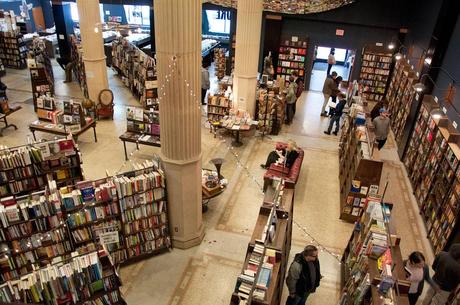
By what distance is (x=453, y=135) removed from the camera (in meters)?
8.41

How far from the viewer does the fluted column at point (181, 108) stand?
5.93 m

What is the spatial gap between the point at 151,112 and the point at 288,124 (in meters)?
5.71

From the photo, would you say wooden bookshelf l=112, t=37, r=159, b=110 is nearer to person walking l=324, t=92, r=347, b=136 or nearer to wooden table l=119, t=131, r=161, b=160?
wooden table l=119, t=131, r=161, b=160

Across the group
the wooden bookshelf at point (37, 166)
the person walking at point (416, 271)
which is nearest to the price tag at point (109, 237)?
the wooden bookshelf at point (37, 166)

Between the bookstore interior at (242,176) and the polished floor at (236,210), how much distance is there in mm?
41

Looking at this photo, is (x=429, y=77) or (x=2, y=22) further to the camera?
(x=2, y=22)

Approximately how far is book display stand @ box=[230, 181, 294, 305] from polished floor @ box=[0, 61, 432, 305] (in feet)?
4.97

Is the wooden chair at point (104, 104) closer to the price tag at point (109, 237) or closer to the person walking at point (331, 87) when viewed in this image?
the price tag at point (109, 237)

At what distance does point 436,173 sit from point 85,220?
7866mm

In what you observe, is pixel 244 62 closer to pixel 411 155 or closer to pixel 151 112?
pixel 151 112

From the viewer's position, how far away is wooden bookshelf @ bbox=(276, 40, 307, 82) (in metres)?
17.3

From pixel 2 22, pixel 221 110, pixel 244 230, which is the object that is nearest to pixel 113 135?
pixel 221 110

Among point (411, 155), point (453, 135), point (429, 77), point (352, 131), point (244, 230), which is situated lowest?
point (244, 230)

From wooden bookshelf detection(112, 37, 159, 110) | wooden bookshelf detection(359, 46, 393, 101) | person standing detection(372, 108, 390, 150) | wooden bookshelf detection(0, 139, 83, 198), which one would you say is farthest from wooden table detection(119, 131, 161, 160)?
wooden bookshelf detection(359, 46, 393, 101)
